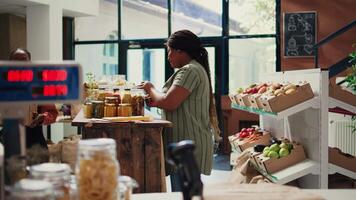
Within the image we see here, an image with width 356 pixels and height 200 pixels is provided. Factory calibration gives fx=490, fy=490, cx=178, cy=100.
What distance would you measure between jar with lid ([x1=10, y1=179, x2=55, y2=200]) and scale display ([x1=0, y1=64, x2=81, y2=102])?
162 millimetres

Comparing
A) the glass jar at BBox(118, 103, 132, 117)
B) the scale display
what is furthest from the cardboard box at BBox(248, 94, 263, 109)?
the scale display

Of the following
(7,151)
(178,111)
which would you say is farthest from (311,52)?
(7,151)

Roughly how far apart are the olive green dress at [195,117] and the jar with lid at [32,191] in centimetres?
208

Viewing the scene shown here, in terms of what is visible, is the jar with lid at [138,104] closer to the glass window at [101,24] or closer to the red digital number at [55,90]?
the red digital number at [55,90]

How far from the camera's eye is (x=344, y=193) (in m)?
1.59

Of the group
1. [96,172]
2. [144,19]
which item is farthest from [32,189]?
[144,19]

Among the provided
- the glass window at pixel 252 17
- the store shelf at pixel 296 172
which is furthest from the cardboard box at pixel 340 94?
the glass window at pixel 252 17

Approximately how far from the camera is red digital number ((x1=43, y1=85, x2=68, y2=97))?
937 millimetres

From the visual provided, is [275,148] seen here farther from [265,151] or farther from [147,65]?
[147,65]

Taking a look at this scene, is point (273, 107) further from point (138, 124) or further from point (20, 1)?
point (20, 1)

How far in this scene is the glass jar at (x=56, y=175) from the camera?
0.96 m

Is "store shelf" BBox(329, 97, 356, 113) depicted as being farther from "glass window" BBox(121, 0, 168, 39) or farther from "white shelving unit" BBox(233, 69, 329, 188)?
"glass window" BBox(121, 0, 168, 39)

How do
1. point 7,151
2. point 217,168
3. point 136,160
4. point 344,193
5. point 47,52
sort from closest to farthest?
point 7,151, point 344,193, point 136,160, point 217,168, point 47,52

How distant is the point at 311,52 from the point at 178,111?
6.32 meters
